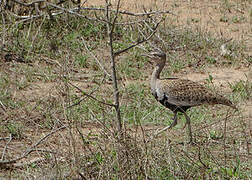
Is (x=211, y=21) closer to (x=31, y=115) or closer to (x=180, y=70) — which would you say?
(x=180, y=70)

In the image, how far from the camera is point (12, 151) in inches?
223

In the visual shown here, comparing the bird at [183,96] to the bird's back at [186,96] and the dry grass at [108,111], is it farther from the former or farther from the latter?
the dry grass at [108,111]

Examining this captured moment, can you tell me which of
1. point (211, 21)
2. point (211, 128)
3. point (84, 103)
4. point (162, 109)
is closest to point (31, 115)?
point (84, 103)

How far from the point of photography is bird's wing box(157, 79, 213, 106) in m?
6.44

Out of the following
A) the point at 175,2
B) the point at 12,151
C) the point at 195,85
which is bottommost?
the point at 12,151

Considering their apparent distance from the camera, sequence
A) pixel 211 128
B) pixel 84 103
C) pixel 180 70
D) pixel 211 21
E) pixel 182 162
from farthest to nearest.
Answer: pixel 211 21, pixel 180 70, pixel 84 103, pixel 211 128, pixel 182 162

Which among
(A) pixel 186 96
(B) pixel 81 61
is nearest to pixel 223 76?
(B) pixel 81 61

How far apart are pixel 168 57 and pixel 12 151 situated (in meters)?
4.29

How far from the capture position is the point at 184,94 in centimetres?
644

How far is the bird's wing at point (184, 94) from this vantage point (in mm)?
6438

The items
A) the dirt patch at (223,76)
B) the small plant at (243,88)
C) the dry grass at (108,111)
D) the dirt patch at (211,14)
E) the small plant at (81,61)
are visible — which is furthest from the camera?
the dirt patch at (211,14)

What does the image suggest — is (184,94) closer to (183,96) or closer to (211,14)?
(183,96)

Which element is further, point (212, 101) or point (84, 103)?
point (84, 103)

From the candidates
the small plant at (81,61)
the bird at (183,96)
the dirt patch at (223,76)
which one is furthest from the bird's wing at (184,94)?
the small plant at (81,61)
